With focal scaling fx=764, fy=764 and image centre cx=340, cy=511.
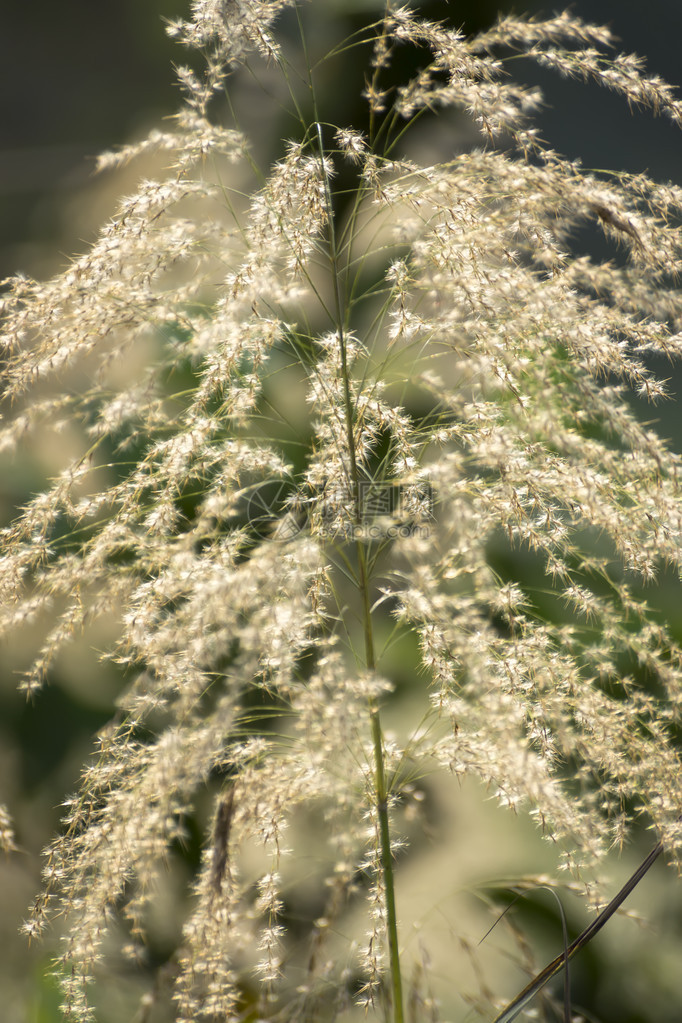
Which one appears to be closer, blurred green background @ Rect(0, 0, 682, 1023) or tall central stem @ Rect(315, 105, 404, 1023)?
tall central stem @ Rect(315, 105, 404, 1023)

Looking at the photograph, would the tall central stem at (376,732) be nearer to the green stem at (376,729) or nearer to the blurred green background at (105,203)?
the green stem at (376,729)

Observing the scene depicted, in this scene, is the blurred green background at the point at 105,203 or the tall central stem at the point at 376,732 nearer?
the tall central stem at the point at 376,732

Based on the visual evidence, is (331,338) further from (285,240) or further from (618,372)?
(618,372)

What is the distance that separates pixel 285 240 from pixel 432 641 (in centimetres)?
36

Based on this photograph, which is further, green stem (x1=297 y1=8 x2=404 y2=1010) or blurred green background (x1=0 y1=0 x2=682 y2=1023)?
blurred green background (x1=0 y1=0 x2=682 y2=1023)

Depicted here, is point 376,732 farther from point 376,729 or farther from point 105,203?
point 105,203

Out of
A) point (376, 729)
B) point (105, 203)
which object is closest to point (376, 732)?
point (376, 729)

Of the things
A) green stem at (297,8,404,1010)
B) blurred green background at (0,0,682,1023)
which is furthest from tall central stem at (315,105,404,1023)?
blurred green background at (0,0,682,1023)

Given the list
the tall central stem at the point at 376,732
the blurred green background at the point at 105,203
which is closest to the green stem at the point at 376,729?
the tall central stem at the point at 376,732

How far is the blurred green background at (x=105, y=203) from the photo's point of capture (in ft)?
3.82

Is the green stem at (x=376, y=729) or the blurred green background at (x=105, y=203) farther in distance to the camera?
the blurred green background at (x=105, y=203)

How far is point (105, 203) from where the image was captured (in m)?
1.63

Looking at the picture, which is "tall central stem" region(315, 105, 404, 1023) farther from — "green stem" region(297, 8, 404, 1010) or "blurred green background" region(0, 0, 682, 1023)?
"blurred green background" region(0, 0, 682, 1023)

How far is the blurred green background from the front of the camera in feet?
3.82
